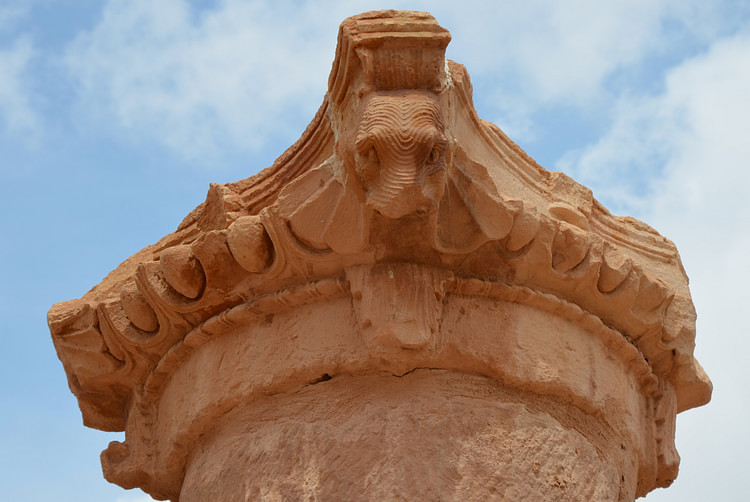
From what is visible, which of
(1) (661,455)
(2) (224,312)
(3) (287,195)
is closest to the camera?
(3) (287,195)

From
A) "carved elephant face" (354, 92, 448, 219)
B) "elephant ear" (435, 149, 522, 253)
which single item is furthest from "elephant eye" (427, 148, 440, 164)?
"elephant ear" (435, 149, 522, 253)

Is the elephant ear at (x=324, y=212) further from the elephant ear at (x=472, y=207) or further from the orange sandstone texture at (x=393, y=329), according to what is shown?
the elephant ear at (x=472, y=207)

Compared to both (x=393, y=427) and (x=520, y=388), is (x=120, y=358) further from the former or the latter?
(x=520, y=388)

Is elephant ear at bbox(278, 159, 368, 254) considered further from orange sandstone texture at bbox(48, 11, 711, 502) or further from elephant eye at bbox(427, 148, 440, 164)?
elephant eye at bbox(427, 148, 440, 164)

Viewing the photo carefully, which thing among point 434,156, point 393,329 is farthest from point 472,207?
point 393,329

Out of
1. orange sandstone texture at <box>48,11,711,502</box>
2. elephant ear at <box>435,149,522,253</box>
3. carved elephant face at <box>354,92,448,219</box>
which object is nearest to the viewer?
carved elephant face at <box>354,92,448,219</box>

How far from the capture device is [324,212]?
145 inches

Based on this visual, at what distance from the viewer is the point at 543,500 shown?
11.4 ft

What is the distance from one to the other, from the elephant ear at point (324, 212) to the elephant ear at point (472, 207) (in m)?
0.29

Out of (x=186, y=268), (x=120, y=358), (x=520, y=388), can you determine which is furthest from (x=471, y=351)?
(x=120, y=358)

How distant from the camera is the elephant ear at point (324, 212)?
3.64 m

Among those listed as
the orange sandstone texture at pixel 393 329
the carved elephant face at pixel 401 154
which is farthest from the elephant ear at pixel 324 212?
the carved elephant face at pixel 401 154

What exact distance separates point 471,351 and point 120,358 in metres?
1.45

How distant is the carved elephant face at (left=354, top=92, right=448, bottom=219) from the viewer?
3.34m
